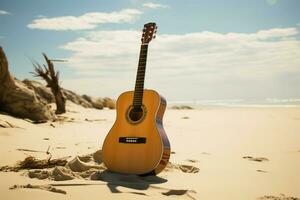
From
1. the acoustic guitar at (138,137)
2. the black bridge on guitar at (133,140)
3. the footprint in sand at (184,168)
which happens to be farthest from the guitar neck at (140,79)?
the footprint in sand at (184,168)

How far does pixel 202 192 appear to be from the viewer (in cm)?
322

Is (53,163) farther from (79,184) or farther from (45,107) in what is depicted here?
(45,107)

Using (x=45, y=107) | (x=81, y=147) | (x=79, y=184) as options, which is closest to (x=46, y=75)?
(x=45, y=107)

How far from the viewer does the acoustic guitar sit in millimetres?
3836

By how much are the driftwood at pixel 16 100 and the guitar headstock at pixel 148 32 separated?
225 inches

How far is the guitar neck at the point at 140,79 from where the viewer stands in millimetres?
4203

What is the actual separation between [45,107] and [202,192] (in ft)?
25.0

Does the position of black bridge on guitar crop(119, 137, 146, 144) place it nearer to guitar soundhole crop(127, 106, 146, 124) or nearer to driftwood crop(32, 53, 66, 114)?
guitar soundhole crop(127, 106, 146, 124)

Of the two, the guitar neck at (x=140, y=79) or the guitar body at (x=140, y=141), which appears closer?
the guitar body at (x=140, y=141)

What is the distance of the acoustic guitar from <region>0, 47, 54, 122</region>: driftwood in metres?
5.74

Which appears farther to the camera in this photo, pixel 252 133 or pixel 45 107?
pixel 45 107

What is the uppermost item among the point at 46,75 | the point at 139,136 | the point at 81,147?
the point at 46,75

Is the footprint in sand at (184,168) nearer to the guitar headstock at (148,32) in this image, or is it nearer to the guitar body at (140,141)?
the guitar body at (140,141)

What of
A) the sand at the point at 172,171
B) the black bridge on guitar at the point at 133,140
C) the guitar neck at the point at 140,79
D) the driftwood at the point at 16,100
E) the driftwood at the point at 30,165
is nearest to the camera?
the sand at the point at 172,171
